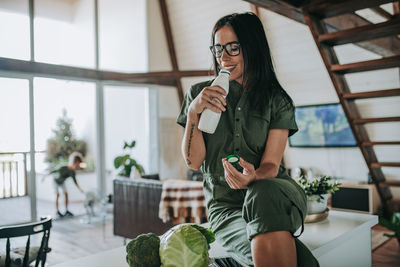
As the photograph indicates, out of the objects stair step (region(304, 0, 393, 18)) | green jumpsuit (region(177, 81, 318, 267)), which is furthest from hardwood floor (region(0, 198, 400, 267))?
green jumpsuit (region(177, 81, 318, 267))

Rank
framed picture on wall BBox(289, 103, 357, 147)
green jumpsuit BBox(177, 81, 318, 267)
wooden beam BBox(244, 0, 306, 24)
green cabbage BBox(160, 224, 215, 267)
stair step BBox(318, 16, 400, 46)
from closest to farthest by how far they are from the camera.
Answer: green cabbage BBox(160, 224, 215, 267)
green jumpsuit BBox(177, 81, 318, 267)
stair step BBox(318, 16, 400, 46)
wooden beam BBox(244, 0, 306, 24)
framed picture on wall BBox(289, 103, 357, 147)

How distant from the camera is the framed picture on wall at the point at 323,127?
538 centimetres

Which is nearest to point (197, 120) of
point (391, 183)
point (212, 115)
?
point (212, 115)

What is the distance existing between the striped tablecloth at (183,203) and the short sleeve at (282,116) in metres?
2.38

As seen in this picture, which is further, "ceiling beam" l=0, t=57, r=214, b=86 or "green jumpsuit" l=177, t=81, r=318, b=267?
"ceiling beam" l=0, t=57, r=214, b=86

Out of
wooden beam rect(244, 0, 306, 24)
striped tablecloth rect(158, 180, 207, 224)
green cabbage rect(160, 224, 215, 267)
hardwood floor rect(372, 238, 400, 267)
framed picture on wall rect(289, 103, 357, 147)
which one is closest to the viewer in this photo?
green cabbage rect(160, 224, 215, 267)

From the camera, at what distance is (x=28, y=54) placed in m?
5.21

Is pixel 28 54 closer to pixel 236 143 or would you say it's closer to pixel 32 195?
pixel 32 195

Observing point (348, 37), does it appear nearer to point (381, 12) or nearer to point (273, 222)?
point (381, 12)

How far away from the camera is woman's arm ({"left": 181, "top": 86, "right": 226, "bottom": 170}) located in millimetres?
1040

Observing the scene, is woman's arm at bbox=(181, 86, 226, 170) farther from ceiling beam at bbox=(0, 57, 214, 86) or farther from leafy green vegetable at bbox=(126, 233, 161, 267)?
ceiling beam at bbox=(0, 57, 214, 86)

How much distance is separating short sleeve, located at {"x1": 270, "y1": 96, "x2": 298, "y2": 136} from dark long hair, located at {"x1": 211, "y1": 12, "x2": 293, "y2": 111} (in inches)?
1.0

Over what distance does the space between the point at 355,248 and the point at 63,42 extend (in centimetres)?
546

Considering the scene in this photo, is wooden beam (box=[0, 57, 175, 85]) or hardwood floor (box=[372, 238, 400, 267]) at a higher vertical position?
wooden beam (box=[0, 57, 175, 85])
